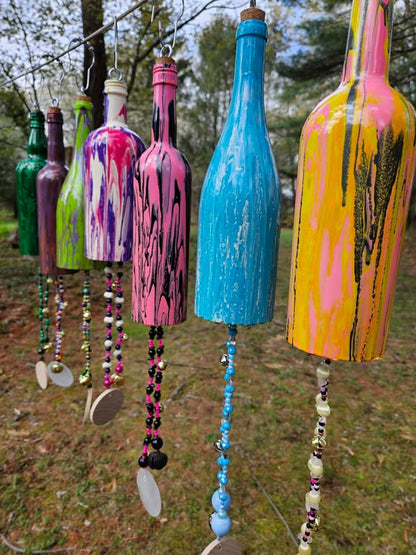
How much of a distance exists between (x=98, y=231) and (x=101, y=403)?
0.59m

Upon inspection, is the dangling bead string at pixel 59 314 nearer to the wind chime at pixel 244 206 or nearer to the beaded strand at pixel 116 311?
the beaded strand at pixel 116 311

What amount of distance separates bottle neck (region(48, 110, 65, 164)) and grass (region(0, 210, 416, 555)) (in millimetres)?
1159

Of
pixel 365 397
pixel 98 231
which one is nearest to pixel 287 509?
pixel 365 397

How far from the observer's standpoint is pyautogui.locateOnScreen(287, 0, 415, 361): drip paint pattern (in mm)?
522

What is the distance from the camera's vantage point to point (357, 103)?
20.7 inches

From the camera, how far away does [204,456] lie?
1556 millimetres

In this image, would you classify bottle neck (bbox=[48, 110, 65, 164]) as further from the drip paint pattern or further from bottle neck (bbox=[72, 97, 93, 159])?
the drip paint pattern

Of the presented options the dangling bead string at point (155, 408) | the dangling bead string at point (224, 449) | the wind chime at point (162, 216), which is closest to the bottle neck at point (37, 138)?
the wind chime at point (162, 216)

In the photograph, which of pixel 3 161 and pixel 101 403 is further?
pixel 3 161

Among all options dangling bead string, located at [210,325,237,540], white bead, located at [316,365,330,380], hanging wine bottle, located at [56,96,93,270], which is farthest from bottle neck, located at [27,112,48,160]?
white bead, located at [316,365,330,380]

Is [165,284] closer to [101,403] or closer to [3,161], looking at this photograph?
[101,403]

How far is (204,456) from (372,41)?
1.52m

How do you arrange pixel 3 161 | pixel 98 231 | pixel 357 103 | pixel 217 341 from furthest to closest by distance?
pixel 3 161
pixel 217 341
pixel 98 231
pixel 357 103

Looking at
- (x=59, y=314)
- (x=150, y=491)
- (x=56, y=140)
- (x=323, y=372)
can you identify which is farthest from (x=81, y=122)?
(x=150, y=491)
